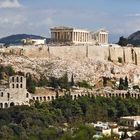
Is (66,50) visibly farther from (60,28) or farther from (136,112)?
(136,112)

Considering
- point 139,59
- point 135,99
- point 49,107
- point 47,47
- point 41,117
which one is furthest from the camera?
point 139,59

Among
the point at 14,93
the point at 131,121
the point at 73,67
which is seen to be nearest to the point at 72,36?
the point at 73,67

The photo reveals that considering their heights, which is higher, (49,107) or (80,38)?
(80,38)

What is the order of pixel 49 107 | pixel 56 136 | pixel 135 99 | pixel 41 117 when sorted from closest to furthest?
pixel 56 136
pixel 41 117
pixel 49 107
pixel 135 99

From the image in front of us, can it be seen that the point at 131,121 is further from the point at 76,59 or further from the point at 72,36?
the point at 72,36

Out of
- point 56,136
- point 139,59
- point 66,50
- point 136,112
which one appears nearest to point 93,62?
point 66,50

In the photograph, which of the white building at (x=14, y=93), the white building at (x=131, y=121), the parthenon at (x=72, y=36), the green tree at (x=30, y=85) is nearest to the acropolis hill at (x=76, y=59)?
the parthenon at (x=72, y=36)

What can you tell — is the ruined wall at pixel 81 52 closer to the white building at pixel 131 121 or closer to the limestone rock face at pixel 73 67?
the limestone rock face at pixel 73 67
